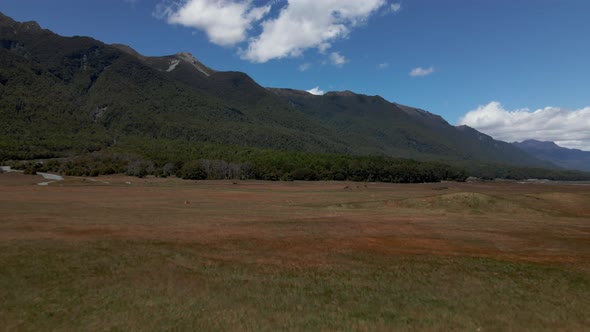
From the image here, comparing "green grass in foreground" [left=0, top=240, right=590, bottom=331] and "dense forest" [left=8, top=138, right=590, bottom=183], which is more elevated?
"dense forest" [left=8, top=138, right=590, bottom=183]

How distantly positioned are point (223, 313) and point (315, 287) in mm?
4823

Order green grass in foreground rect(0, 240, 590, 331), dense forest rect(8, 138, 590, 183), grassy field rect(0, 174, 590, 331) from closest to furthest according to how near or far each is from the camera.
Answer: green grass in foreground rect(0, 240, 590, 331) < grassy field rect(0, 174, 590, 331) < dense forest rect(8, 138, 590, 183)

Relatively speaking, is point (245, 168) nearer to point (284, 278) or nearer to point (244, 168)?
point (244, 168)

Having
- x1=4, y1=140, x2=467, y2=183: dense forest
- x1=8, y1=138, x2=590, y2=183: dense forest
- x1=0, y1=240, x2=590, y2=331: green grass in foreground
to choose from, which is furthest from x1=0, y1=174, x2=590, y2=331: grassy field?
x1=4, y1=140, x2=467, y2=183: dense forest

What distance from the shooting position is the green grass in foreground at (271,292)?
14.2m

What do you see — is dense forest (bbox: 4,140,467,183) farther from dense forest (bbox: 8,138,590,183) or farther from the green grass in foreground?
the green grass in foreground

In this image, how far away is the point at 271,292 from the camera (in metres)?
17.3

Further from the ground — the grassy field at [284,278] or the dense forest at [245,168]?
the dense forest at [245,168]

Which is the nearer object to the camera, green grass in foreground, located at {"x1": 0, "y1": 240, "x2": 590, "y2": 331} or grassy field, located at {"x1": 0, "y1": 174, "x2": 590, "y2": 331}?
green grass in foreground, located at {"x1": 0, "y1": 240, "x2": 590, "y2": 331}

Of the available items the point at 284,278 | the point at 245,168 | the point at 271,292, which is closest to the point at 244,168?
the point at 245,168

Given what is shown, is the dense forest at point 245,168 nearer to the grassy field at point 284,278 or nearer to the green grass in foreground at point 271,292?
the grassy field at point 284,278

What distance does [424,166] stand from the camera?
7156 inches

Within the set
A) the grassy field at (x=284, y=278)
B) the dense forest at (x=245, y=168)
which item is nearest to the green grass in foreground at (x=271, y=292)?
the grassy field at (x=284, y=278)

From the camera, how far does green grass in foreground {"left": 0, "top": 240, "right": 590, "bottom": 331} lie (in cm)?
1425
